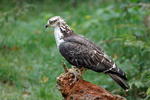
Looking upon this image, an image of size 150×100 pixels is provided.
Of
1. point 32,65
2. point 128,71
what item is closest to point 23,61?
point 32,65

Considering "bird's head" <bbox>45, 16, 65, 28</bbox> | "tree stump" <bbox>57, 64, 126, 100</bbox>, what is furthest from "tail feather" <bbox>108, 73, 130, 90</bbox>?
"bird's head" <bbox>45, 16, 65, 28</bbox>

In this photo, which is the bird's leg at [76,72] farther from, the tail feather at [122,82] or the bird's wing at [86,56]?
the tail feather at [122,82]

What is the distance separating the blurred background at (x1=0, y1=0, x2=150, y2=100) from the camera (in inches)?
322

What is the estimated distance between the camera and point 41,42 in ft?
35.8

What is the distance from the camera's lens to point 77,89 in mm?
6402

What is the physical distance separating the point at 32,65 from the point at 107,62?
3.31 metres

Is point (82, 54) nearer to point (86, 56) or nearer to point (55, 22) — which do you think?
point (86, 56)

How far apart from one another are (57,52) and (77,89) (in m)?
2.96

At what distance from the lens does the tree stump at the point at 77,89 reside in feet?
20.4

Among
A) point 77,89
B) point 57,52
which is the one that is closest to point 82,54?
point 77,89

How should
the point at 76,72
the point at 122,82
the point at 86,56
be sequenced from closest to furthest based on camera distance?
the point at 122,82, the point at 76,72, the point at 86,56

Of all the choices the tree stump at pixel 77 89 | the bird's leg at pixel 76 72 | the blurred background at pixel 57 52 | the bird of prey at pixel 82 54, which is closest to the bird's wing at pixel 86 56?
the bird of prey at pixel 82 54

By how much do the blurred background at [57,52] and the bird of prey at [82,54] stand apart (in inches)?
28.9

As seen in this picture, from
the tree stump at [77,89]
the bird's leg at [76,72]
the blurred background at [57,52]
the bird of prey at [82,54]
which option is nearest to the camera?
the tree stump at [77,89]
